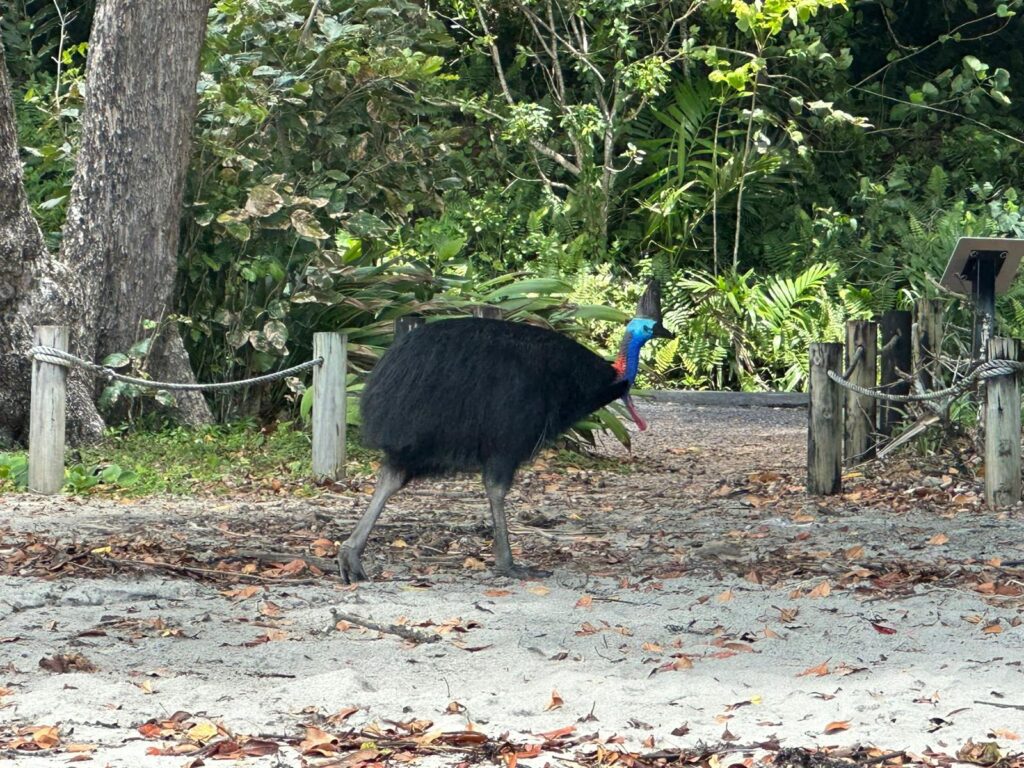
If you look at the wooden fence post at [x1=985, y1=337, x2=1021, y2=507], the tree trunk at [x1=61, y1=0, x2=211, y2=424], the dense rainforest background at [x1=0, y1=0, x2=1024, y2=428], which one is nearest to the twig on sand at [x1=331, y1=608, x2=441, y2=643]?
the wooden fence post at [x1=985, y1=337, x2=1021, y2=507]

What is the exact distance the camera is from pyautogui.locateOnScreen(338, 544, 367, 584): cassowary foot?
549cm

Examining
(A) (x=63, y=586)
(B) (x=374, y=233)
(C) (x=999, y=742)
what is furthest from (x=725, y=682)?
(B) (x=374, y=233)

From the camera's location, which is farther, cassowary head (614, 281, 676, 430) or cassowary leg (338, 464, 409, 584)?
cassowary head (614, 281, 676, 430)

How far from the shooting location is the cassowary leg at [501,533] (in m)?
5.64

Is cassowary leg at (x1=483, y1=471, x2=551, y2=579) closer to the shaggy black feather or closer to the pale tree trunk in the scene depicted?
the shaggy black feather

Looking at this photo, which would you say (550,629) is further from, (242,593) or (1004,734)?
(1004,734)

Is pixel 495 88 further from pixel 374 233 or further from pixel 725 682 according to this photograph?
pixel 725 682

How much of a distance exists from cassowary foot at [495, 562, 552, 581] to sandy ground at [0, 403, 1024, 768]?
0.06m

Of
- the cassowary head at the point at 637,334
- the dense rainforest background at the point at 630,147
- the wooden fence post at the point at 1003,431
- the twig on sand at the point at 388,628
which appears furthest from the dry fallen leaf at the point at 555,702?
the dense rainforest background at the point at 630,147

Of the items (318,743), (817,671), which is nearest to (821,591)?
(817,671)

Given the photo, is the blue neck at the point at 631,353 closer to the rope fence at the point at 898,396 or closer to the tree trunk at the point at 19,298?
the rope fence at the point at 898,396

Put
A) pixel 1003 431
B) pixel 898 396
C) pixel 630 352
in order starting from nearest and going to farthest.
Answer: pixel 630 352 → pixel 1003 431 → pixel 898 396

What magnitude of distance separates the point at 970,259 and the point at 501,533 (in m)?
3.25

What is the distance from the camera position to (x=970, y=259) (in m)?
7.57
